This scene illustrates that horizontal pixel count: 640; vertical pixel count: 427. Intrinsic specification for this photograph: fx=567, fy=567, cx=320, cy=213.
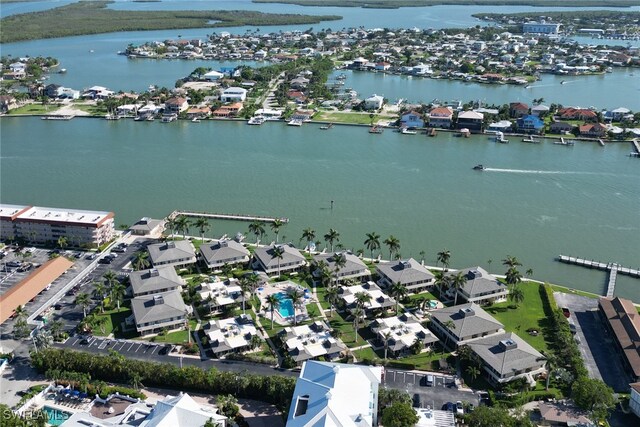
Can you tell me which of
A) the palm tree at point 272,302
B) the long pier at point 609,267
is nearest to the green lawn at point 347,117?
the long pier at point 609,267

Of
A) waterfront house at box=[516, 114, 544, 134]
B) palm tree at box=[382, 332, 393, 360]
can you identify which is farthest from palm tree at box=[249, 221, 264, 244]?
waterfront house at box=[516, 114, 544, 134]

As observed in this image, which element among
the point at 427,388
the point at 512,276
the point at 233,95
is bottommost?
the point at 427,388

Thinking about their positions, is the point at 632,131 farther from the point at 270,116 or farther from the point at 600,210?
the point at 270,116

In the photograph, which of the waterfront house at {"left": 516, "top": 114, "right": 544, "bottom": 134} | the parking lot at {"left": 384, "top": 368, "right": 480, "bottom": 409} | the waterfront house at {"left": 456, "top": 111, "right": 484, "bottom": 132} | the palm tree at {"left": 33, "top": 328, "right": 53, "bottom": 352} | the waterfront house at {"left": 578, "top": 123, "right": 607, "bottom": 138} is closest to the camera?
the parking lot at {"left": 384, "top": 368, "right": 480, "bottom": 409}

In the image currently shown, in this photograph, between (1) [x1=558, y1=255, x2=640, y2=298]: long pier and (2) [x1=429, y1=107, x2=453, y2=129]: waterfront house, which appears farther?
(2) [x1=429, y1=107, x2=453, y2=129]: waterfront house

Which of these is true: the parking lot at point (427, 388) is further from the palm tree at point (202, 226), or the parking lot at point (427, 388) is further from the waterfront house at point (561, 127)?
the waterfront house at point (561, 127)

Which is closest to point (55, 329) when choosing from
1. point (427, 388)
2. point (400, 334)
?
point (400, 334)

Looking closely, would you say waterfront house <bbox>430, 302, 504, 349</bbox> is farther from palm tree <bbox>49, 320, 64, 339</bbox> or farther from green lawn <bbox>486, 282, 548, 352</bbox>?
palm tree <bbox>49, 320, 64, 339</bbox>

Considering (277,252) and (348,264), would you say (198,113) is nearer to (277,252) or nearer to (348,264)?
(277,252)
